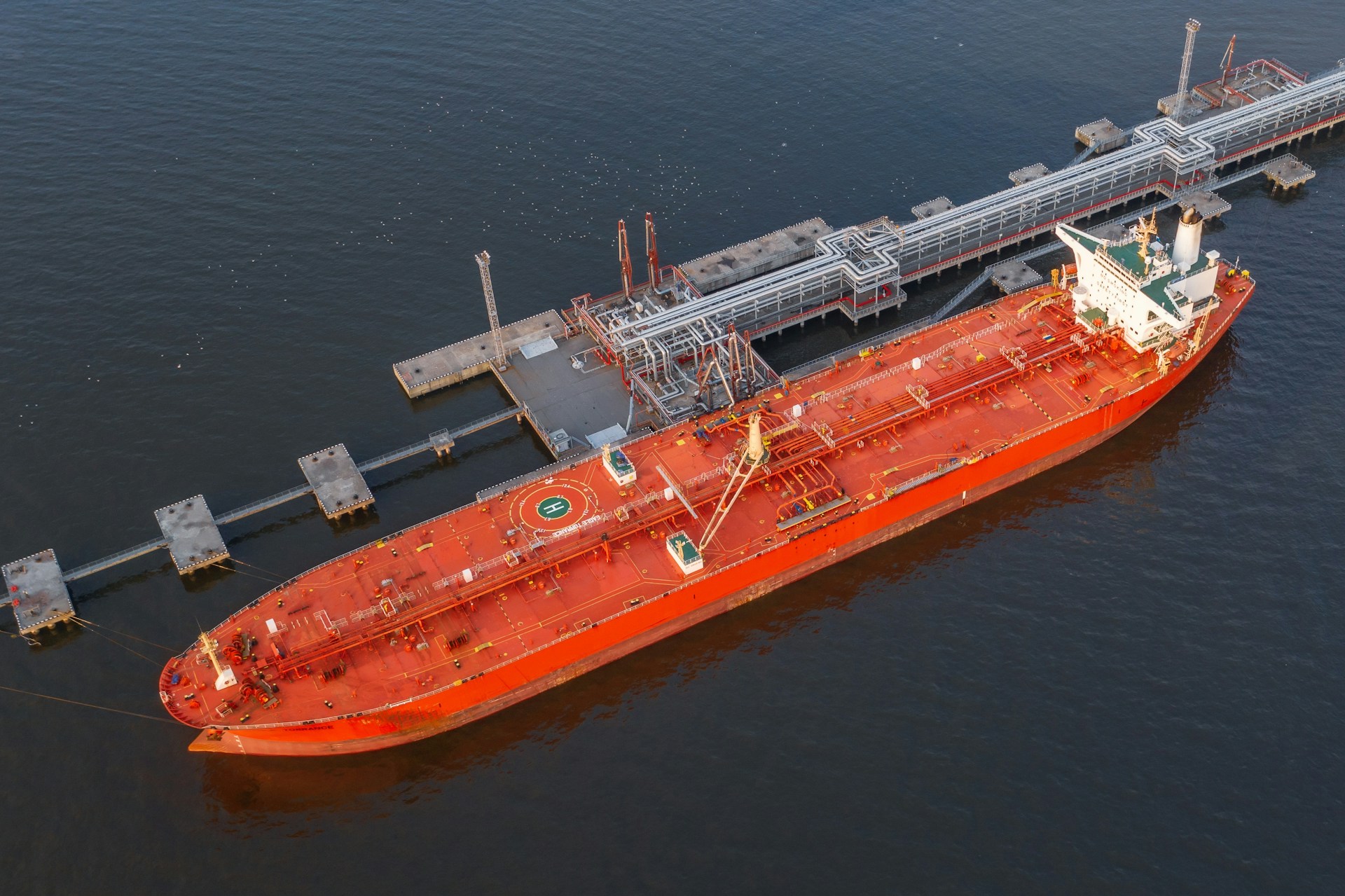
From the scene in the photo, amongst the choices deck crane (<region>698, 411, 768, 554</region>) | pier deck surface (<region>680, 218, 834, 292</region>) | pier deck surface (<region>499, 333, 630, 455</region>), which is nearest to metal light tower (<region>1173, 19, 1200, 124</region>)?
pier deck surface (<region>680, 218, 834, 292</region>)

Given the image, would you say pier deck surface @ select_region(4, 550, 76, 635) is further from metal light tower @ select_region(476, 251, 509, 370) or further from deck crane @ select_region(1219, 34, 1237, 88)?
deck crane @ select_region(1219, 34, 1237, 88)

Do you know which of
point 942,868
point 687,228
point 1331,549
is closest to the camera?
point 942,868

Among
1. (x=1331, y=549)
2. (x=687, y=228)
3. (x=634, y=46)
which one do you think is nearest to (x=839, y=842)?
(x=1331, y=549)

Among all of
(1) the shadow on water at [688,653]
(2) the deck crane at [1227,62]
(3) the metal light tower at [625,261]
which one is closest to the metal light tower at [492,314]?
(3) the metal light tower at [625,261]

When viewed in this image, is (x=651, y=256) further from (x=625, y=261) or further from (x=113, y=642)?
(x=113, y=642)

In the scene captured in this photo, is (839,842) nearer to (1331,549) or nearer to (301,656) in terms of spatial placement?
(301,656)

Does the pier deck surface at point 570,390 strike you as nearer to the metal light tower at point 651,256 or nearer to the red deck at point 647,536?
the metal light tower at point 651,256
